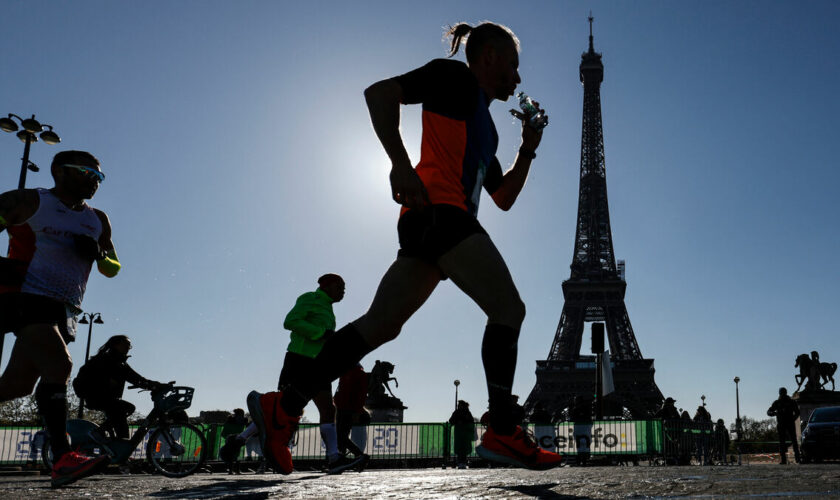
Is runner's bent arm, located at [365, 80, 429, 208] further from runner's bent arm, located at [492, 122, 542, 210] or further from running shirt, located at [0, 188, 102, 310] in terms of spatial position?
running shirt, located at [0, 188, 102, 310]

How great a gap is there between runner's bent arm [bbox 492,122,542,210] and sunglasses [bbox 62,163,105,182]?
221 centimetres

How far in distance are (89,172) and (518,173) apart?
233cm

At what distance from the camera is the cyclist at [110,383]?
18.8ft

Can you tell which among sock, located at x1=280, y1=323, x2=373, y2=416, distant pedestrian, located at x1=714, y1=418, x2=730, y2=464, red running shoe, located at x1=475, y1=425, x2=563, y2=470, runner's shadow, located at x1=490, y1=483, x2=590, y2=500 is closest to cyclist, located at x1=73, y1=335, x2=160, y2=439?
sock, located at x1=280, y1=323, x2=373, y2=416

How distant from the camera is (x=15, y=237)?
3.53 m

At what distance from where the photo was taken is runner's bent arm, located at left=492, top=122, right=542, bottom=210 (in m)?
3.46

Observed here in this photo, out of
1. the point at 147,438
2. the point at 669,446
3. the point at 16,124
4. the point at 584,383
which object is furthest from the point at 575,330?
the point at 147,438

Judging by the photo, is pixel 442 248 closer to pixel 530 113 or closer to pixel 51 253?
pixel 530 113

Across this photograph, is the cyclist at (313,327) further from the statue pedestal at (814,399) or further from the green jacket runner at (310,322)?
the statue pedestal at (814,399)

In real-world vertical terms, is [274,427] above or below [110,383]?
below

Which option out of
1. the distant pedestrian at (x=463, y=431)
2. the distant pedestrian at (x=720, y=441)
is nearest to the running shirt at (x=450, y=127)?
the distant pedestrian at (x=463, y=431)

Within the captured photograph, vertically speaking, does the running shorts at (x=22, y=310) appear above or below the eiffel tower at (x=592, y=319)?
below

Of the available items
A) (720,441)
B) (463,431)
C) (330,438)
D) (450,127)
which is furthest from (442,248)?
(720,441)

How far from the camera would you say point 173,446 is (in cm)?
579
